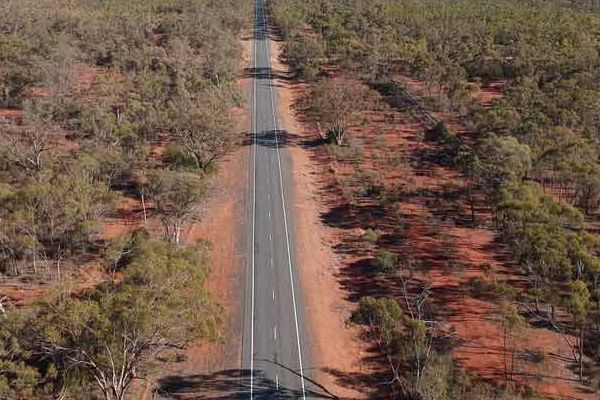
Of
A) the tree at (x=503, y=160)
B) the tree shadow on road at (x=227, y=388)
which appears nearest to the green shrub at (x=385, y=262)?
the tree at (x=503, y=160)

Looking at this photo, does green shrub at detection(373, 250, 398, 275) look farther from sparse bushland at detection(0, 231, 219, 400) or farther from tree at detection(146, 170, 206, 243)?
sparse bushland at detection(0, 231, 219, 400)

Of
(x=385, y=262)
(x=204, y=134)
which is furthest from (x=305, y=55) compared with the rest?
(x=385, y=262)

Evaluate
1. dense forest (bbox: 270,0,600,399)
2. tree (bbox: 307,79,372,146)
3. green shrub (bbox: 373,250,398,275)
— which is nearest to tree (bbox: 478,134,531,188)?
dense forest (bbox: 270,0,600,399)

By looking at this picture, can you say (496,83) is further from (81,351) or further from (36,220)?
(81,351)

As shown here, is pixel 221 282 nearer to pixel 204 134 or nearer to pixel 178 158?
pixel 178 158

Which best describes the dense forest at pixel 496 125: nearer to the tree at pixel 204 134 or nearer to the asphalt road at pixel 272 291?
the asphalt road at pixel 272 291

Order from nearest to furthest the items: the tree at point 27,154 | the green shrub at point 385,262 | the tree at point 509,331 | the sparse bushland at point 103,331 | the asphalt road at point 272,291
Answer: the sparse bushland at point 103,331 → the tree at point 509,331 → the asphalt road at point 272,291 → the green shrub at point 385,262 → the tree at point 27,154
